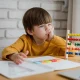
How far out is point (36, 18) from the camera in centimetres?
131

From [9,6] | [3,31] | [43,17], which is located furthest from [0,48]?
[43,17]

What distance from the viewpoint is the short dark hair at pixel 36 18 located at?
129 cm

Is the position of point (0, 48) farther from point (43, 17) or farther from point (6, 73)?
point (6, 73)

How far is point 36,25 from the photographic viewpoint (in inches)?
51.4

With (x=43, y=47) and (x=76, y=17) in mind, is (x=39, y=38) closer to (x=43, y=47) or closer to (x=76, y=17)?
(x=43, y=47)

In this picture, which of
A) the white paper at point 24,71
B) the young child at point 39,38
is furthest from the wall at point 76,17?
the white paper at point 24,71

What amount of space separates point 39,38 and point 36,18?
126mm

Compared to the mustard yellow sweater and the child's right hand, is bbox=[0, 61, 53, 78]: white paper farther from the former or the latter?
the mustard yellow sweater

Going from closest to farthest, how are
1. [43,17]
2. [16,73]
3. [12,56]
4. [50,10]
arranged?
[16,73] → [12,56] → [43,17] → [50,10]

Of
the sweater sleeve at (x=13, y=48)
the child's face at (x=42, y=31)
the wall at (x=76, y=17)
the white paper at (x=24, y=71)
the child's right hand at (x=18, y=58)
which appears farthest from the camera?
the wall at (x=76, y=17)

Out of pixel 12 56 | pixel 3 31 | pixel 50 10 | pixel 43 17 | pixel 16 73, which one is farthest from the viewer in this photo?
pixel 50 10

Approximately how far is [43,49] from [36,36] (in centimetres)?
9

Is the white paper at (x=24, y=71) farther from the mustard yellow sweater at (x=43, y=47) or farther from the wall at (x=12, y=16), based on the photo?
the wall at (x=12, y=16)

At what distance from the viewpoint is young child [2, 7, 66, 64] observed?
4.20ft
